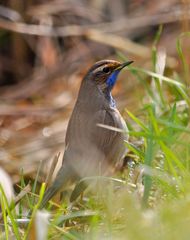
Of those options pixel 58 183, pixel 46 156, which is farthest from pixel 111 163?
pixel 46 156

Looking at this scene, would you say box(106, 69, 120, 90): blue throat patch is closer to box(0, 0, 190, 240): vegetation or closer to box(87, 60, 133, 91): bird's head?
box(87, 60, 133, 91): bird's head

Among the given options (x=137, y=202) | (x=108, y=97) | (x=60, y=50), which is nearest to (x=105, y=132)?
(x=108, y=97)

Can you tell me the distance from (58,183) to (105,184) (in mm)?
731

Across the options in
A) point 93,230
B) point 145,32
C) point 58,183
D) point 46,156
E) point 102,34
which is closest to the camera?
point 93,230

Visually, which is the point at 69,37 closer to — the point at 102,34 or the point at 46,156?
the point at 102,34

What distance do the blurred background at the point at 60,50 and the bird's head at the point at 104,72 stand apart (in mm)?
2099

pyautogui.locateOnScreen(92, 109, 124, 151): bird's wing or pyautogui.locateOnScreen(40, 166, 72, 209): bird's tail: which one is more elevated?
pyautogui.locateOnScreen(92, 109, 124, 151): bird's wing

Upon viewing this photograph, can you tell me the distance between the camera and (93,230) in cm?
381

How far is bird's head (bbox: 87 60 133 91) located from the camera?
19.3ft

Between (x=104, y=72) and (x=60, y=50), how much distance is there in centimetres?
436

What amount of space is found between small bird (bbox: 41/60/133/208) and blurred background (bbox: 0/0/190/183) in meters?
2.15

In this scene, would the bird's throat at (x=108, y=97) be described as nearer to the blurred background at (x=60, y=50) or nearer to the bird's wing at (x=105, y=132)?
the bird's wing at (x=105, y=132)

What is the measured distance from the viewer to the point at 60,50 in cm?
1023

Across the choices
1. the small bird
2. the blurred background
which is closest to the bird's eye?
the small bird
